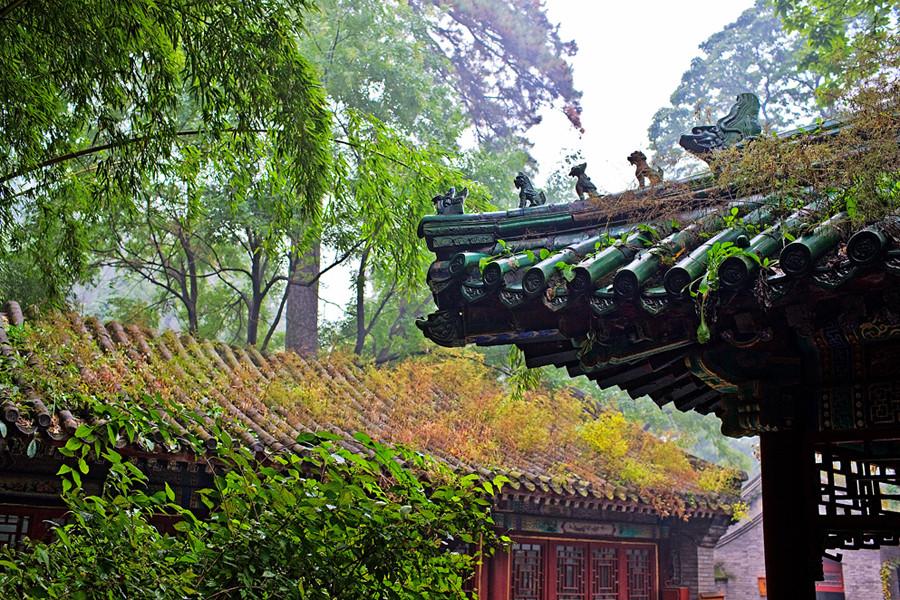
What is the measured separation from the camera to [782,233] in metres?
2.39

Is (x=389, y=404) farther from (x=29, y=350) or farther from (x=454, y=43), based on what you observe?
(x=454, y=43)

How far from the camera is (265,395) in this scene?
8695 mm

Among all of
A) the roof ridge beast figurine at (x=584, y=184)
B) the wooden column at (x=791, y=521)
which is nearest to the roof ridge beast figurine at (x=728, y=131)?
the roof ridge beast figurine at (x=584, y=184)

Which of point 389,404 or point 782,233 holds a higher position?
point 389,404

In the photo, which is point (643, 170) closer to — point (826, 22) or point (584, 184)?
point (584, 184)

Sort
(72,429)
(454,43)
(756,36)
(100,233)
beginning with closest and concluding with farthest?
1. (72,429)
2. (100,233)
3. (454,43)
4. (756,36)

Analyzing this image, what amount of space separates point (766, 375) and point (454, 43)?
1682cm

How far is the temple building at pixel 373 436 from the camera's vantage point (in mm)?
6586

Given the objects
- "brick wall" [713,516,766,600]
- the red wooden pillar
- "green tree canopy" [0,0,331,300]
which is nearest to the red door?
the red wooden pillar

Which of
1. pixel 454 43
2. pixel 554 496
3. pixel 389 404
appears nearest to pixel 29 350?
pixel 389 404

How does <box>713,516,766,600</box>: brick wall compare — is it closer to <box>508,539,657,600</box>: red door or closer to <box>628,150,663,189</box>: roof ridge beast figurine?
<box>508,539,657,600</box>: red door

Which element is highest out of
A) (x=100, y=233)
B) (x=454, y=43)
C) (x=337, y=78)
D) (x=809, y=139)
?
(x=454, y=43)

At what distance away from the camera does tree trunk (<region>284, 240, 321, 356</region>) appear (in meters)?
14.4

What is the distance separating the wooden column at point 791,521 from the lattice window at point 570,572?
750 cm
